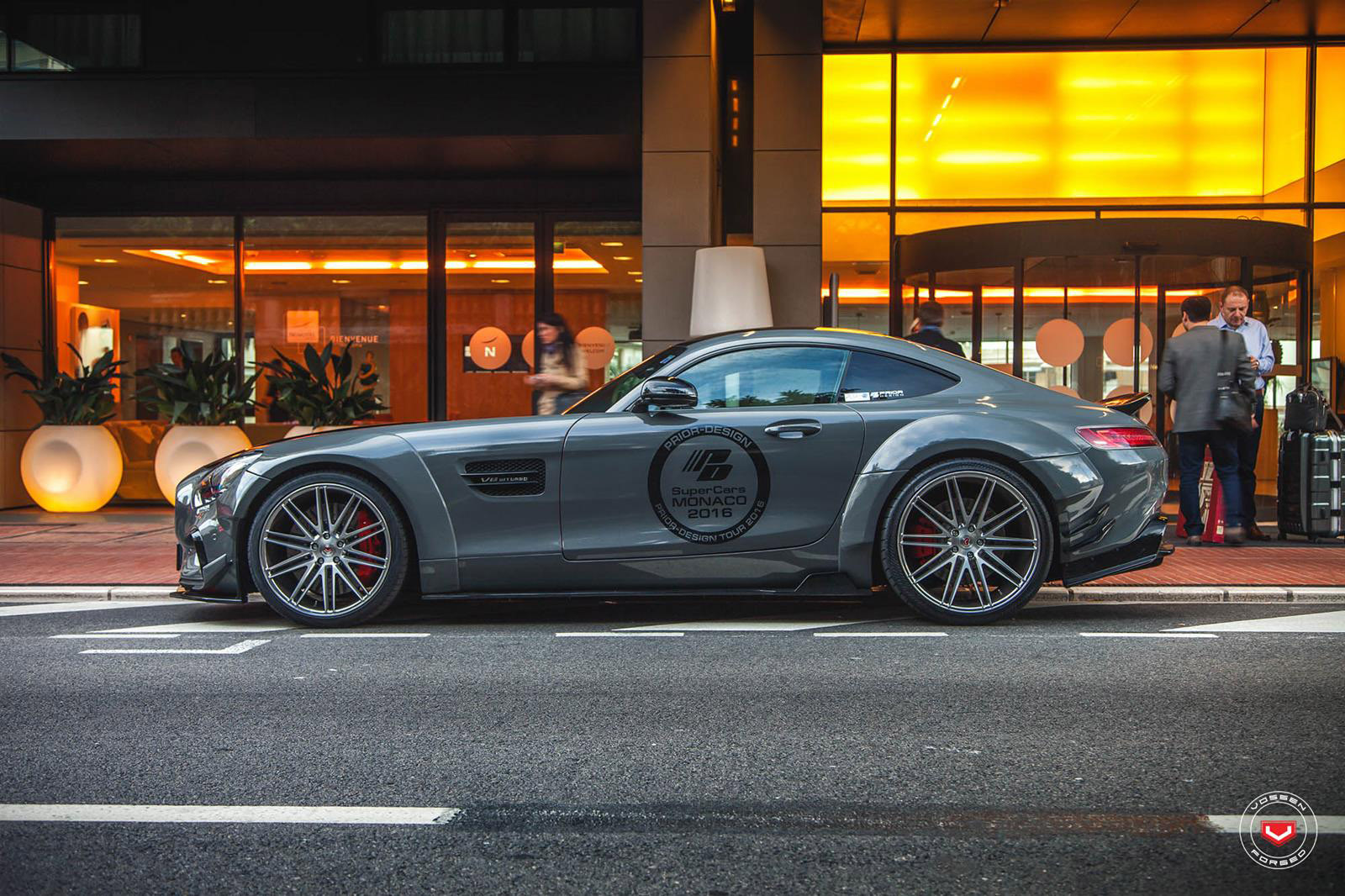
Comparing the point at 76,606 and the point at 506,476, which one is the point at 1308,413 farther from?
the point at 76,606

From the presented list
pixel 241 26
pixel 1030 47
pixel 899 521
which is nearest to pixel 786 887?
pixel 899 521

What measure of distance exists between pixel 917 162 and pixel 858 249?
47.2 inches

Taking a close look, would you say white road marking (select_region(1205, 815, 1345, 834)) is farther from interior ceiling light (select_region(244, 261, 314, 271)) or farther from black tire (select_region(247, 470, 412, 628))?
interior ceiling light (select_region(244, 261, 314, 271))

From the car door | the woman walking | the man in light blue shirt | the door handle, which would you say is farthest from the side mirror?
the man in light blue shirt

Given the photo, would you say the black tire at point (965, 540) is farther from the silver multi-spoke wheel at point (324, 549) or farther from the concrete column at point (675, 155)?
the concrete column at point (675, 155)

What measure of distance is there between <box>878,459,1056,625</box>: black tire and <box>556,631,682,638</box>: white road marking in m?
1.07

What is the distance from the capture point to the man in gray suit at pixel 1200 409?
883 cm

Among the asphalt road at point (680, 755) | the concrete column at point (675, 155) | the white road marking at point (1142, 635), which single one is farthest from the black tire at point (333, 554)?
the concrete column at point (675, 155)

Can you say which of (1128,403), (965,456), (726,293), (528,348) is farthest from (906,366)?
(528,348)

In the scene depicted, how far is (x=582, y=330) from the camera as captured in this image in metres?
13.4

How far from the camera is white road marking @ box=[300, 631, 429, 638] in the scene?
5719 millimetres

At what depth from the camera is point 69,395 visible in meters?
12.2

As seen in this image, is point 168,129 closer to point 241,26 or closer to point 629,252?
point 241,26

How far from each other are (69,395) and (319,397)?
2688 millimetres
